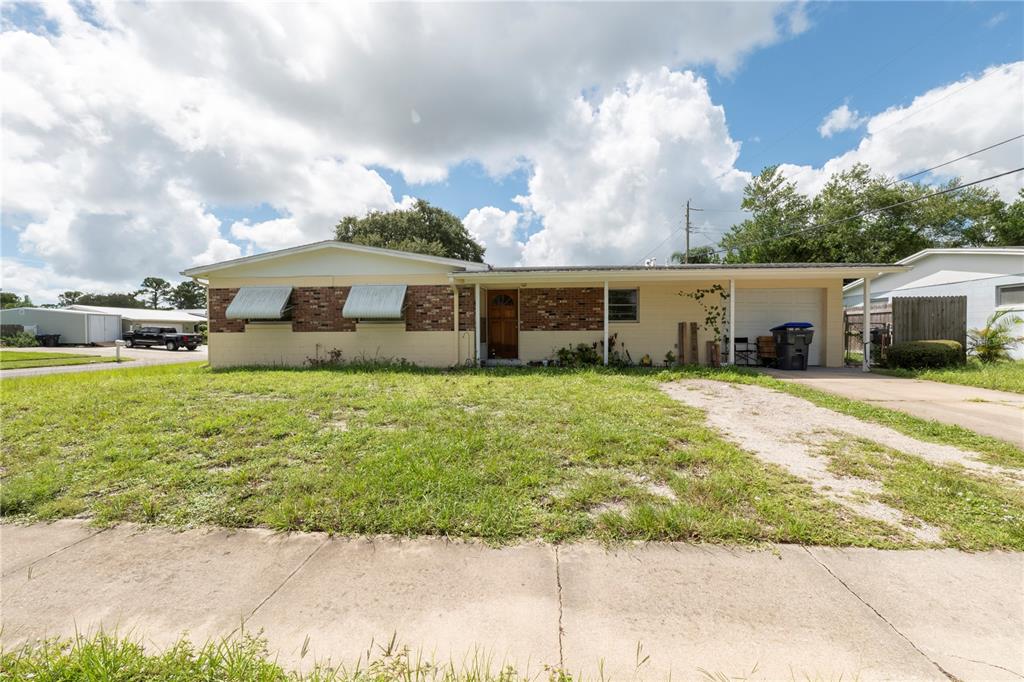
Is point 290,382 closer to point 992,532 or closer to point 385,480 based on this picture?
point 385,480

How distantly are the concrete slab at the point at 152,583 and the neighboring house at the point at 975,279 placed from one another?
14777 millimetres

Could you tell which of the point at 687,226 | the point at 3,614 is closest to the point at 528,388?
the point at 3,614

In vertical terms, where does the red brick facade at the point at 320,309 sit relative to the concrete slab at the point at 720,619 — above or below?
above

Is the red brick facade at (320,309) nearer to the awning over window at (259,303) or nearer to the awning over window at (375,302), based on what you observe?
the awning over window at (259,303)

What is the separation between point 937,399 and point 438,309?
10.2m

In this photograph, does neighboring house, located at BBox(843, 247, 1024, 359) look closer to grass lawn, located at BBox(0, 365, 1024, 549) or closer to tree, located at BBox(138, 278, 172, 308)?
grass lawn, located at BBox(0, 365, 1024, 549)

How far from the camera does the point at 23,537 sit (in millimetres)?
2625

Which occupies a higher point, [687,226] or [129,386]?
[687,226]

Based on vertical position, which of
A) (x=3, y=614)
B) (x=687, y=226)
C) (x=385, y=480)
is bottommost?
(x=3, y=614)

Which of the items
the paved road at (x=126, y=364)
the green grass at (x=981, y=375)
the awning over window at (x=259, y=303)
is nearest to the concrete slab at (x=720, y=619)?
the green grass at (x=981, y=375)

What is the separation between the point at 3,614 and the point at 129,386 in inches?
264

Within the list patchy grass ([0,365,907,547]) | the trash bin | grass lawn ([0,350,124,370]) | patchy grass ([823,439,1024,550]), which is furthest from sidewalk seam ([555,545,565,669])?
grass lawn ([0,350,124,370])

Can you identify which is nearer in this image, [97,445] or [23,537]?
[23,537]

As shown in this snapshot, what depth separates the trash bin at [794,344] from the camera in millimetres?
9711
